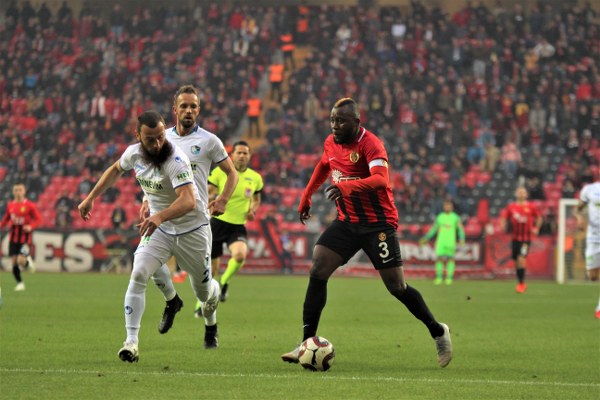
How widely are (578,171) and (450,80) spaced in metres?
6.50

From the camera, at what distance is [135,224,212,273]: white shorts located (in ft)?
32.5

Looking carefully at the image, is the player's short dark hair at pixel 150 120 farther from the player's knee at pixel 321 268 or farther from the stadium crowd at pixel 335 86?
the stadium crowd at pixel 335 86

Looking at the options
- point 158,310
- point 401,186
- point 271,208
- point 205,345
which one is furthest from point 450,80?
point 205,345

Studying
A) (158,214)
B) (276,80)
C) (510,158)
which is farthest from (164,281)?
(276,80)

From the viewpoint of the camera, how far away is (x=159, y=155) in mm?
9391

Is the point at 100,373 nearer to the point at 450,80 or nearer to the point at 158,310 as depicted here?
the point at 158,310

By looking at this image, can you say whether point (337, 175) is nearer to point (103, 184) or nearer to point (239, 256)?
point (103, 184)

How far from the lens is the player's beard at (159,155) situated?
370 inches

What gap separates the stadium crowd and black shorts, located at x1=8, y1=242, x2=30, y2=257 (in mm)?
11424

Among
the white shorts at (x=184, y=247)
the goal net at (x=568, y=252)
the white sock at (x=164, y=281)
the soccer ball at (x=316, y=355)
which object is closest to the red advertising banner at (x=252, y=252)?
the goal net at (x=568, y=252)

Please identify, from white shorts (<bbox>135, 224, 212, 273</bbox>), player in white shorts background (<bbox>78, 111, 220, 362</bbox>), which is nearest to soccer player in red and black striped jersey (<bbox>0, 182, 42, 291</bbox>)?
player in white shorts background (<bbox>78, 111, 220, 362</bbox>)

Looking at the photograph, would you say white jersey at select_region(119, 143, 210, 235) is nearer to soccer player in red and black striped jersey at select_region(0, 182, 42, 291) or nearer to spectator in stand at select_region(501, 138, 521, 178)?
soccer player in red and black striped jersey at select_region(0, 182, 42, 291)

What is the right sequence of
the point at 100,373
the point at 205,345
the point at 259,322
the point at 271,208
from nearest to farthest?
the point at 100,373
the point at 205,345
the point at 259,322
the point at 271,208

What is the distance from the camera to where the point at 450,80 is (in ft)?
128
